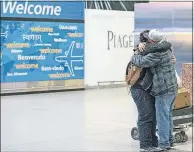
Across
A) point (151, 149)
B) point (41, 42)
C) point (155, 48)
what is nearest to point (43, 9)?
point (41, 42)

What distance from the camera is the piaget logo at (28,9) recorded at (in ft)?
51.4

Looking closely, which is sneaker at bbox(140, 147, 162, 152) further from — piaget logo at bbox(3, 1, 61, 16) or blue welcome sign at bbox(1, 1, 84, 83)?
piaget logo at bbox(3, 1, 61, 16)

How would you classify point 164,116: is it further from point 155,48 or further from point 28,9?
point 28,9

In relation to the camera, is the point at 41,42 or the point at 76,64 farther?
the point at 76,64

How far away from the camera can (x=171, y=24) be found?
14.6 meters

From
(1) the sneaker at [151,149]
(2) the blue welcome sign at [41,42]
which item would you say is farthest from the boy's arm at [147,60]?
(2) the blue welcome sign at [41,42]

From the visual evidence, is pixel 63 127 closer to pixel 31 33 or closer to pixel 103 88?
pixel 31 33

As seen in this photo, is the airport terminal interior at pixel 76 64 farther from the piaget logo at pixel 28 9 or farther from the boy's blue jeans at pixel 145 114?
the boy's blue jeans at pixel 145 114

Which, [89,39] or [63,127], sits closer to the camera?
[63,127]

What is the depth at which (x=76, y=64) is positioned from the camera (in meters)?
17.7

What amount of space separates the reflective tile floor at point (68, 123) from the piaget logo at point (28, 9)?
2803 mm

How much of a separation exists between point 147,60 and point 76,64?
1141cm

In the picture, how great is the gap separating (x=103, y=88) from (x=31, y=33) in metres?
3.69

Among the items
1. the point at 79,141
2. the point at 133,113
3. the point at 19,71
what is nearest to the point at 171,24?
the point at 133,113
